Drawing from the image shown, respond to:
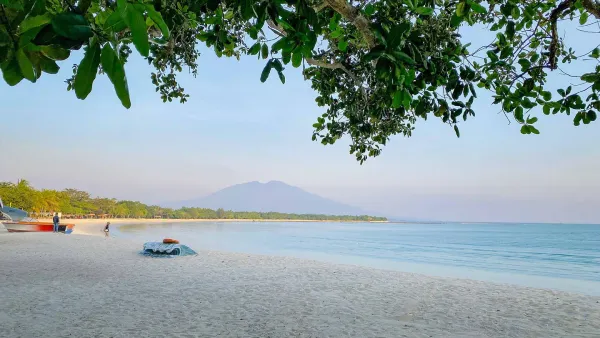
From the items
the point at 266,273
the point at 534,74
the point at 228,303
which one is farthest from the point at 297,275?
the point at 534,74

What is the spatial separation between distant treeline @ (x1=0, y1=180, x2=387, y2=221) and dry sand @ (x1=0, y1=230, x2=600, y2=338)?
4106cm

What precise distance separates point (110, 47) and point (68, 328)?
15.2ft

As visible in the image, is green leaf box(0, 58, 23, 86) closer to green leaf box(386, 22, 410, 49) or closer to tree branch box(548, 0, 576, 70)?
green leaf box(386, 22, 410, 49)

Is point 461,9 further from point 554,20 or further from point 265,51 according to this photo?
point 554,20

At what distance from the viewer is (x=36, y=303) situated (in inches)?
212

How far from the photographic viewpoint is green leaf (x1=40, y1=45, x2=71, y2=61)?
834mm

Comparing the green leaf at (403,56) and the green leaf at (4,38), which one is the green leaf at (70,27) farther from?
the green leaf at (403,56)

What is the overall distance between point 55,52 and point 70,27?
123mm

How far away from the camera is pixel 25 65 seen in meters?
0.86

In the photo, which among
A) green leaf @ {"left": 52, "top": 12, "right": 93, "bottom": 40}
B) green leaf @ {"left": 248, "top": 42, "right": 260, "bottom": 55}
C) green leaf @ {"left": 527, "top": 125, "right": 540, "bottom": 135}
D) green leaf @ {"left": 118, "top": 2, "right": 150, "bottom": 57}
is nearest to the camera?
green leaf @ {"left": 118, "top": 2, "right": 150, "bottom": 57}

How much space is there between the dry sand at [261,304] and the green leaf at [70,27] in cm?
411

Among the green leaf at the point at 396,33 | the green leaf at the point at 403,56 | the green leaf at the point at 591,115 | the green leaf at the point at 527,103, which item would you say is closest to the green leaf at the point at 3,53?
the green leaf at the point at 396,33

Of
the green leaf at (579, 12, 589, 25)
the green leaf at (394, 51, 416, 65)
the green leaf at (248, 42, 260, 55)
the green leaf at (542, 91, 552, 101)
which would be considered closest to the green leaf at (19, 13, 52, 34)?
the green leaf at (394, 51, 416, 65)

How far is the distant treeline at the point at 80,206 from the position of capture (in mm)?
43419
